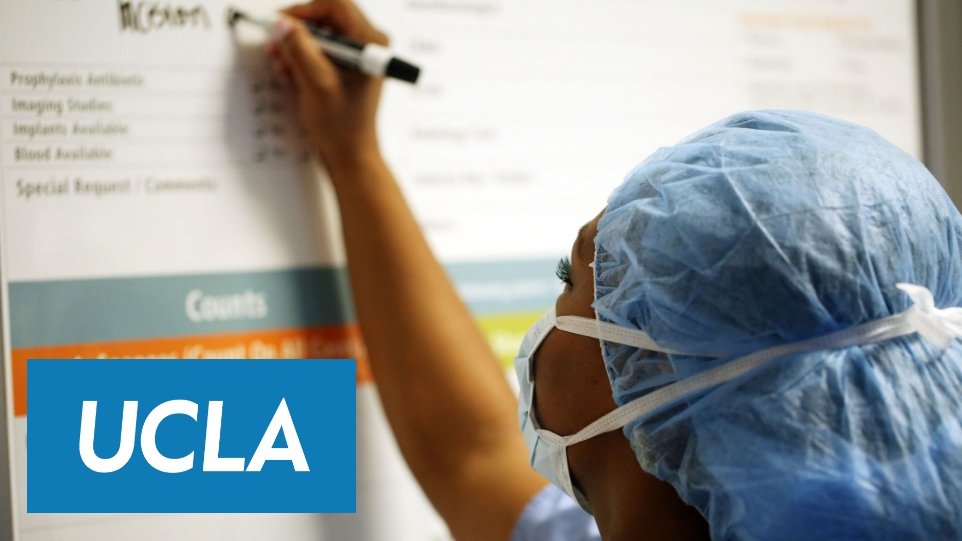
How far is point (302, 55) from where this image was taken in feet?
2.46

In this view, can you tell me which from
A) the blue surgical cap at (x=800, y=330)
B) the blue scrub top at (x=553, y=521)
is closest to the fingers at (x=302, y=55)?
the blue surgical cap at (x=800, y=330)

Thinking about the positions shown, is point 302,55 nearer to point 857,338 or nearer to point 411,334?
point 411,334

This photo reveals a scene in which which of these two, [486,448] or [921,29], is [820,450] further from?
[921,29]

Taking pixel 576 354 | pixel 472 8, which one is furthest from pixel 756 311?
pixel 472 8

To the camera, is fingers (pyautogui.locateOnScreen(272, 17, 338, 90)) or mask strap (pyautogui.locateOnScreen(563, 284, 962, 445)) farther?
fingers (pyautogui.locateOnScreen(272, 17, 338, 90))

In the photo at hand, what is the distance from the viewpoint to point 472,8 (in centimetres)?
89

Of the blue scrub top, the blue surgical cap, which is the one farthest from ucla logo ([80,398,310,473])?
the blue surgical cap

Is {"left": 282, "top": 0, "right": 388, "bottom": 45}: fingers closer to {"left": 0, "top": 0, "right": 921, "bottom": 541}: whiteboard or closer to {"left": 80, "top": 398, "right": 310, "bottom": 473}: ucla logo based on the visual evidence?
{"left": 0, "top": 0, "right": 921, "bottom": 541}: whiteboard

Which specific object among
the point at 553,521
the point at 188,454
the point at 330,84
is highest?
the point at 330,84

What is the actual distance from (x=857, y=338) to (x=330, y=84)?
47 centimetres

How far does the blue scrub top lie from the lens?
81 cm

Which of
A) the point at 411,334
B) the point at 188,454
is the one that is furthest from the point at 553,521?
the point at 188,454

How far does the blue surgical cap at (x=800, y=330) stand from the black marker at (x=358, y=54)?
0.28 meters

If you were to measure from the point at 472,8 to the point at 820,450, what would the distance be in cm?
56
